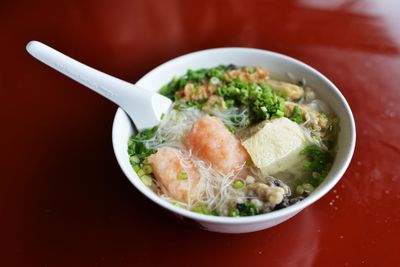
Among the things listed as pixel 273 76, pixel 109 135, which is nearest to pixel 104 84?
pixel 109 135

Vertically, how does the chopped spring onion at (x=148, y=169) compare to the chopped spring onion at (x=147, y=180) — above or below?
above

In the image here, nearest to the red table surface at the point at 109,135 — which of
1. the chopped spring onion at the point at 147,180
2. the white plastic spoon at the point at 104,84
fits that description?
the chopped spring onion at the point at 147,180

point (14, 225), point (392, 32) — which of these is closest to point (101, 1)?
point (14, 225)

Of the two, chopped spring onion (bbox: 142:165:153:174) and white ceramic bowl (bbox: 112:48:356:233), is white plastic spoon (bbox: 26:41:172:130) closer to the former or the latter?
white ceramic bowl (bbox: 112:48:356:233)

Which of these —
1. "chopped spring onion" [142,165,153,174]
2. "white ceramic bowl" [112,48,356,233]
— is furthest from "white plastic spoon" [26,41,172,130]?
"chopped spring onion" [142,165,153,174]

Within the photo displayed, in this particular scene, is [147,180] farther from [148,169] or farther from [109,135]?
[109,135]

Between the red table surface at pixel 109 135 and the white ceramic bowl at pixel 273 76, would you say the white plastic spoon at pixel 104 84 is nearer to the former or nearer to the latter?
the white ceramic bowl at pixel 273 76
